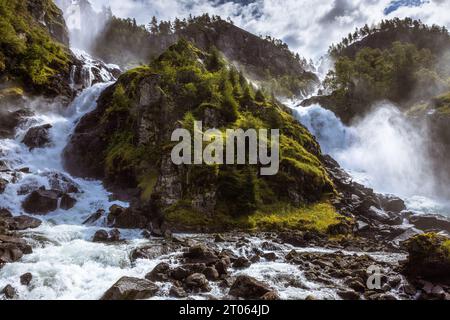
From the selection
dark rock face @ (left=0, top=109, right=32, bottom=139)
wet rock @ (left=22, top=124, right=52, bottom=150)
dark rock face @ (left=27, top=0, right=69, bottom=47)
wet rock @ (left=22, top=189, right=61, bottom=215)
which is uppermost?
dark rock face @ (left=27, top=0, right=69, bottom=47)

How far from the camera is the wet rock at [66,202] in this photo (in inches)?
1382

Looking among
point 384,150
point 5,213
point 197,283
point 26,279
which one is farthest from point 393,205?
point 5,213

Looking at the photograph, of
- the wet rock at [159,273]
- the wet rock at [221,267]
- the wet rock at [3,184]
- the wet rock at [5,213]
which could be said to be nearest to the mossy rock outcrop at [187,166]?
the wet rock at [3,184]

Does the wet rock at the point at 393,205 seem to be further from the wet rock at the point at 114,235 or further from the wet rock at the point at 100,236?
the wet rock at the point at 100,236

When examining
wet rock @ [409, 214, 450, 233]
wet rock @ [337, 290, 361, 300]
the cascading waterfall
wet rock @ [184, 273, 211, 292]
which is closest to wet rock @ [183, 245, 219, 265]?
wet rock @ [184, 273, 211, 292]

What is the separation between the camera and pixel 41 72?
206ft

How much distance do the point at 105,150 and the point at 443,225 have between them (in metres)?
41.4

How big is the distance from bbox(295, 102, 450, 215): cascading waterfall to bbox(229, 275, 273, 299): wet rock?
130 ft

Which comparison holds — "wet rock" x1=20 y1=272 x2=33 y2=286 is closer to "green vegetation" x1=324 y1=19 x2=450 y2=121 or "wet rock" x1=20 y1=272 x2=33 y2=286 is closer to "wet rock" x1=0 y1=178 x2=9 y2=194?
"wet rock" x1=0 y1=178 x2=9 y2=194

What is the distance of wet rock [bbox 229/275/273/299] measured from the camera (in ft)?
61.1

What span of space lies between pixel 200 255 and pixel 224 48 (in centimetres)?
14263

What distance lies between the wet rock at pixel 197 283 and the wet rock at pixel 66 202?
20273 mm

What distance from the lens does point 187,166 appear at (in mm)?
37531
